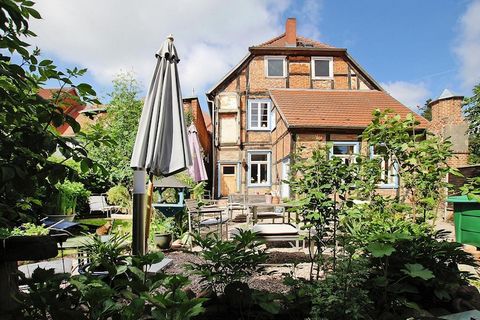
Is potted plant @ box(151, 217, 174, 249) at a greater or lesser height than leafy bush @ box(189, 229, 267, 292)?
lesser

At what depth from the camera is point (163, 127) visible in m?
4.22

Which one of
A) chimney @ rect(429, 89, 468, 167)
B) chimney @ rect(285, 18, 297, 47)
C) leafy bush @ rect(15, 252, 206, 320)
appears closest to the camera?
leafy bush @ rect(15, 252, 206, 320)

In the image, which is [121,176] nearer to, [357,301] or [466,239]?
[466,239]

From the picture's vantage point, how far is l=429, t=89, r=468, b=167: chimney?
10297 mm

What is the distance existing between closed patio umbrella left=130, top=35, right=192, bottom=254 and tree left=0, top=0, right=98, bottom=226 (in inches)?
97.2

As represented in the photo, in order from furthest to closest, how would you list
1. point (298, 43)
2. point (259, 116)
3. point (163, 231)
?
1. point (298, 43)
2. point (259, 116)
3. point (163, 231)

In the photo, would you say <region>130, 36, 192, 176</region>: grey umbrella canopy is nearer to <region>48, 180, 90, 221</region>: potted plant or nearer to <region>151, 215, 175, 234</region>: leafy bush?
<region>151, 215, 175, 234</region>: leafy bush

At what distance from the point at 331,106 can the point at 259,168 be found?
16.5 feet

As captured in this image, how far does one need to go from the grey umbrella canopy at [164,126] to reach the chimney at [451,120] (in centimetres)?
878

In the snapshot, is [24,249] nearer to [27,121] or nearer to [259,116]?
[27,121]

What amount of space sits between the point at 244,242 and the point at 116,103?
16.1 meters

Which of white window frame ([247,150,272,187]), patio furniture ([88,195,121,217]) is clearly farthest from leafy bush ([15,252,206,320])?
white window frame ([247,150,272,187])

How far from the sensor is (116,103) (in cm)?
1667

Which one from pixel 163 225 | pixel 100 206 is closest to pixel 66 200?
pixel 100 206
